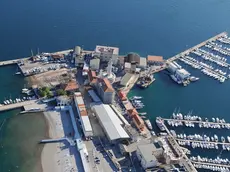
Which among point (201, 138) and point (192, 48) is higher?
point (192, 48)

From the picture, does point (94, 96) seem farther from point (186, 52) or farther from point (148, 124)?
point (186, 52)

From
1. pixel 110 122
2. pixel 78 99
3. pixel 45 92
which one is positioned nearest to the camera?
pixel 110 122

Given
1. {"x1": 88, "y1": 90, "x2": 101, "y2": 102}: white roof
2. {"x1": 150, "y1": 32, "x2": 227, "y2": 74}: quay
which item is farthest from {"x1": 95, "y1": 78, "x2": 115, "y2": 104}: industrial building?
{"x1": 150, "y1": 32, "x2": 227, "y2": 74}: quay

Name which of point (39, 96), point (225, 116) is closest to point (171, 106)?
point (225, 116)

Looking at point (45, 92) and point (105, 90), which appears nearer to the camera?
point (105, 90)

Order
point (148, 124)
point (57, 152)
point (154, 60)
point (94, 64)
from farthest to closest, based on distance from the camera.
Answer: point (154, 60), point (94, 64), point (148, 124), point (57, 152)

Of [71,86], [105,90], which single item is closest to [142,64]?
[105,90]

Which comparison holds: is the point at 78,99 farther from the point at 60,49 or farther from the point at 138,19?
the point at 138,19
